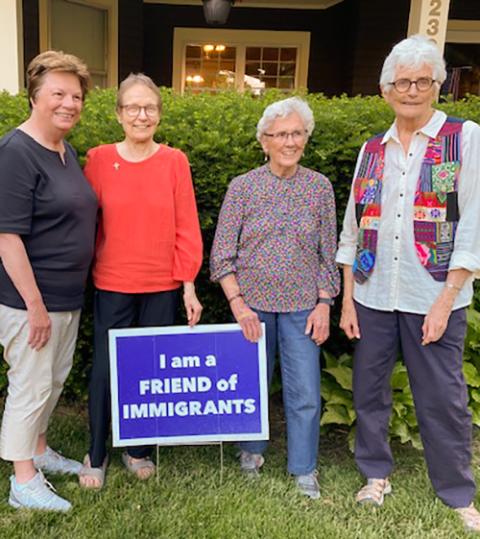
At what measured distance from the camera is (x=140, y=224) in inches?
94.8

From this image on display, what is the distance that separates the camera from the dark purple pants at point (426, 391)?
239 centimetres

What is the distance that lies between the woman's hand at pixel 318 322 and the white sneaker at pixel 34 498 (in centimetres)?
123

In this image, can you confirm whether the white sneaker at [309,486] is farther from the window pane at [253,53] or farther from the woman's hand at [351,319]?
the window pane at [253,53]

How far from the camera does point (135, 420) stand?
2641mm

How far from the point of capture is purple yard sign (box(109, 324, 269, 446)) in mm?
2607

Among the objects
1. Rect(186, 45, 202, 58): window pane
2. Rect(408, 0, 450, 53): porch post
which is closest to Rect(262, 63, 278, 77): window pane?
Rect(186, 45, 202, 58): window pane

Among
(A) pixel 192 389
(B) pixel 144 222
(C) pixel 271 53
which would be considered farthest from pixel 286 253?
(C) pixel 271 53

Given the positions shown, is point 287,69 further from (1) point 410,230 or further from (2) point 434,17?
(1) point 410,230

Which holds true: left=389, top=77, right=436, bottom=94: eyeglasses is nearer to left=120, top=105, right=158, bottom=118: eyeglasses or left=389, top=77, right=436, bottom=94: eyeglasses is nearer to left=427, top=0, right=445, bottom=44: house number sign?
left=120, top=105, right=158, bottom=118: eyeglasses

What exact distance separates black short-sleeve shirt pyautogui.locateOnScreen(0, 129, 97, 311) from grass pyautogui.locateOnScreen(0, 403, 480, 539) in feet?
2.82

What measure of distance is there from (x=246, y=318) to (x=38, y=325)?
2.71ft

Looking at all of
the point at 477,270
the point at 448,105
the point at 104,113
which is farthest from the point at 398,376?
the point at 104,113

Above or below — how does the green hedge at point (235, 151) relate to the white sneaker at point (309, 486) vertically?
above

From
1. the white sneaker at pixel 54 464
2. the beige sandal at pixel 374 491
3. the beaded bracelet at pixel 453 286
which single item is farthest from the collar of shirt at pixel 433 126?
the white sneaker at pixel 54 464
